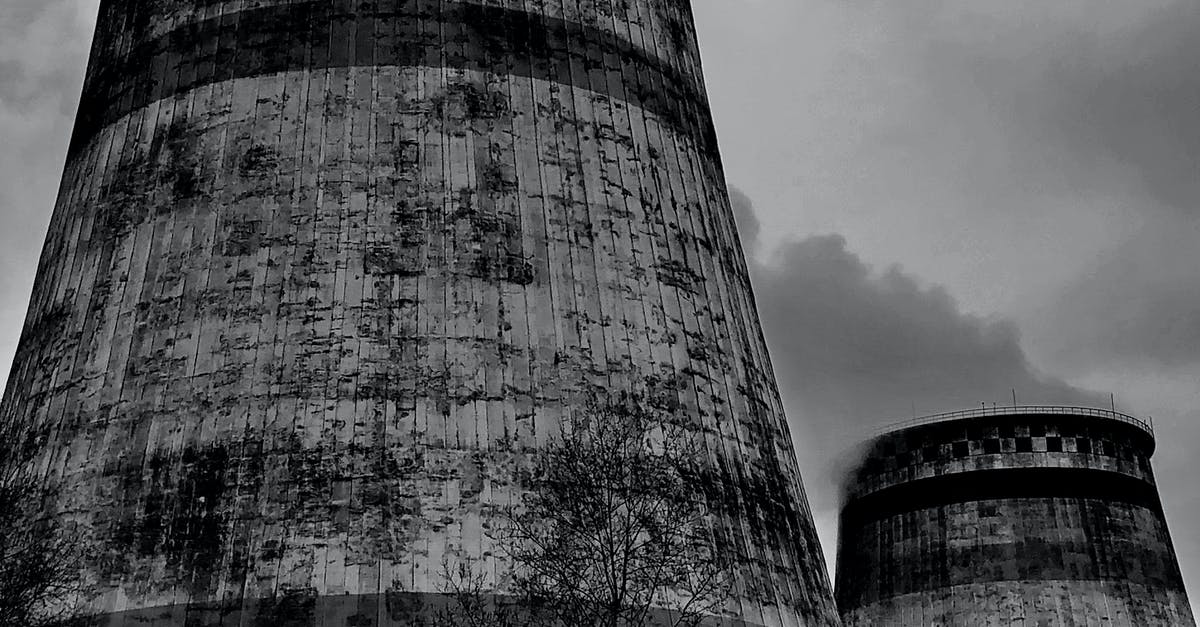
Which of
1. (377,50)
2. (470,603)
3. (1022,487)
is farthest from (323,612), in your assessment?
(1022,487)

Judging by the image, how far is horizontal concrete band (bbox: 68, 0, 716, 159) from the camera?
1320 centimetres

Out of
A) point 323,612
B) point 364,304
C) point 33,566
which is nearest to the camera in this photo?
point 323,612

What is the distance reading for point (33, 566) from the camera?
11141mm

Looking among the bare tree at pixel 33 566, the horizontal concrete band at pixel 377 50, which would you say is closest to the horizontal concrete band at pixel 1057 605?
the horizontal concrete band at pixel 377 50

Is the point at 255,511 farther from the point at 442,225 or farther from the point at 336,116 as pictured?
the point at 336,116

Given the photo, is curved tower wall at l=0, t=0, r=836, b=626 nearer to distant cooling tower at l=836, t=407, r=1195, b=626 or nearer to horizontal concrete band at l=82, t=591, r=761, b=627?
horizontal concrete band at l=82, t=591, r=761, b=627

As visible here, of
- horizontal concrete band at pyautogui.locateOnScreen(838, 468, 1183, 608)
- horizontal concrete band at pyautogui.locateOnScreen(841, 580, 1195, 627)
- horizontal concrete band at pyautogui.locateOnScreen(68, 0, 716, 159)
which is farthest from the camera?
horizontal concrete band at pyautogui.locateOnScreen(838, 468, 1183, 608)

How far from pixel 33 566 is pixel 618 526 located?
162 inches

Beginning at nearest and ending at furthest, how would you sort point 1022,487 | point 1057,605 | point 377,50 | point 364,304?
point 364,304, point 377,50, point 1057,605, point 1022,487

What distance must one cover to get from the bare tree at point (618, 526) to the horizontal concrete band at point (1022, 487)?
17.4 meters

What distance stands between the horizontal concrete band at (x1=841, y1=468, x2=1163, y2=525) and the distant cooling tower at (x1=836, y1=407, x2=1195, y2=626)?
18 millimetres

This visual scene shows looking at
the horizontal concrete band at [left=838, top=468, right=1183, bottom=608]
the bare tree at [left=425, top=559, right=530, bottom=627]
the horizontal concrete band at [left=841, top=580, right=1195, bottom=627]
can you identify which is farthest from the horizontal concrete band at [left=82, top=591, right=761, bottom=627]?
the horizontal concrete band at [left=838, top=468, right=1183, bottom=608]

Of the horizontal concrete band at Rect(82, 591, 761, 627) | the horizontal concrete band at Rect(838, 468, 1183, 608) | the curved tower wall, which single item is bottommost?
the horizontal concrete band at Rect(82, 591, 761, 627)

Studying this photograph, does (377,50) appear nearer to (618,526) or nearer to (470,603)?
(618,526)
